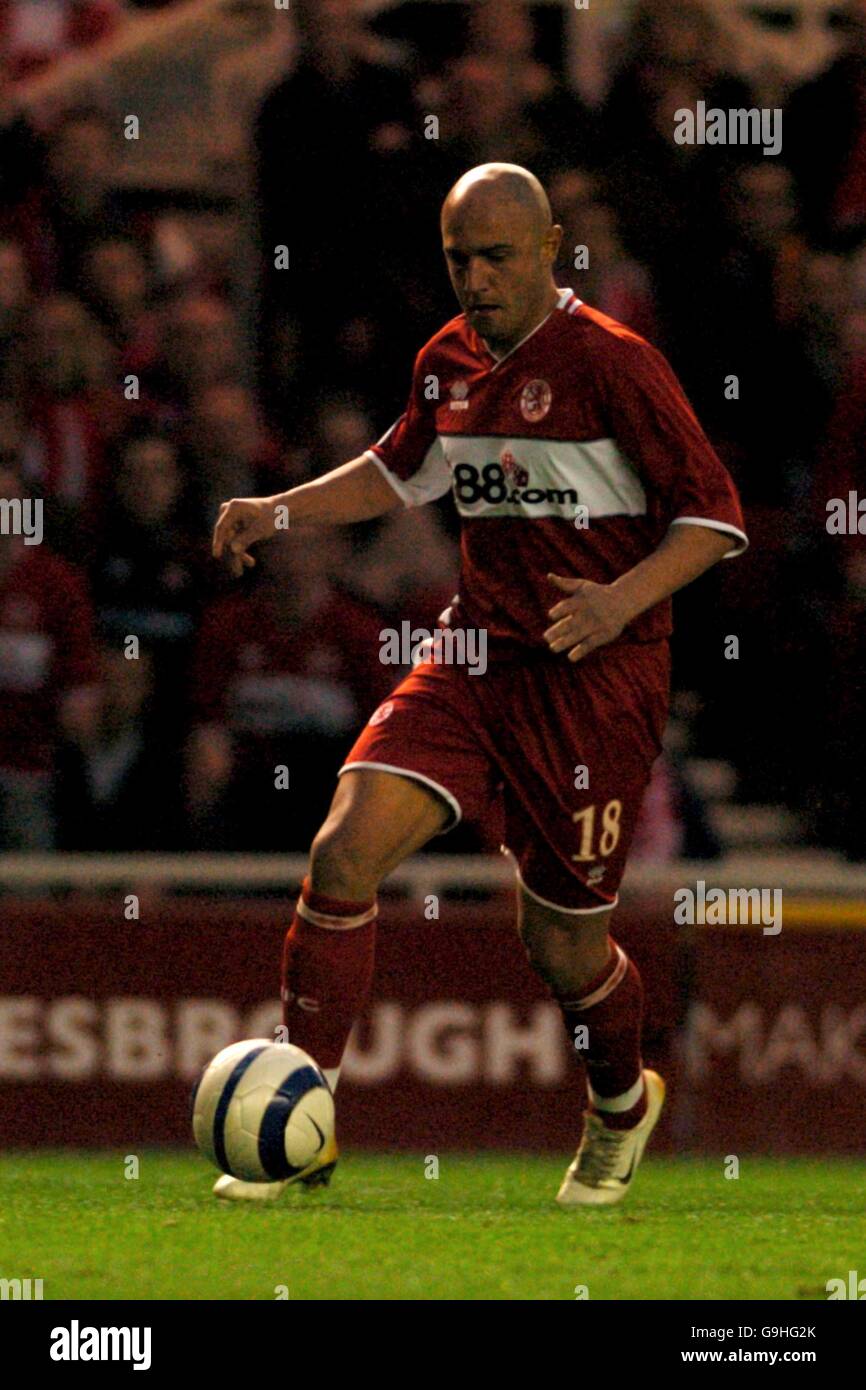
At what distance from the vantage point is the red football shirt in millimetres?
5887

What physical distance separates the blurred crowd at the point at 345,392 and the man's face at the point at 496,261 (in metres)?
2.60

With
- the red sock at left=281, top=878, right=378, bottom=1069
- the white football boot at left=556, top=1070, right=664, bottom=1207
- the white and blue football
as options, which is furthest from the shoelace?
the white and blue football

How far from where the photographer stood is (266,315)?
9.45m

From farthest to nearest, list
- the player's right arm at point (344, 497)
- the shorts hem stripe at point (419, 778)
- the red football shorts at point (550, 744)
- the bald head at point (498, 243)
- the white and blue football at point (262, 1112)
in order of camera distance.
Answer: the player's right arm at point (344, 497) < the red football shorts at point (550, 744) < the shorts hem stripe at point (419, 778) < the bald head at point (498, 243) < the white and blue football at point (262, 1112)

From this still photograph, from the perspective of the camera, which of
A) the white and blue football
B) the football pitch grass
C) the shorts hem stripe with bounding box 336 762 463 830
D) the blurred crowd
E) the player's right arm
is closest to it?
the football pitch grass

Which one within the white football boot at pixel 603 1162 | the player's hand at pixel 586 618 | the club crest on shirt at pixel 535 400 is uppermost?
the club crest on shirt at pixel 535 400

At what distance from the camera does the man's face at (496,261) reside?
228 inches

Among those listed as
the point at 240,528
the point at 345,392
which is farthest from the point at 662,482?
the point at 345,392

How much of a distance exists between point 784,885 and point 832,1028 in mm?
472

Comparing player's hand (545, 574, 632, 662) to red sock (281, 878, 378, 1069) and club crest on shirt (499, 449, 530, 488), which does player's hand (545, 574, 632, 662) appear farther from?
red sock (281, 878, 378, 1069)

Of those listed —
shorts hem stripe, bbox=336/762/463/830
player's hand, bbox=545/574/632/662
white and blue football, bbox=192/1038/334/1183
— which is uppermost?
player's hand, bbox=545/574/632/662

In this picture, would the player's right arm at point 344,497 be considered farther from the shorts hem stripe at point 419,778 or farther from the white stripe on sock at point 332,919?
the white stripe on sock at point 332,919

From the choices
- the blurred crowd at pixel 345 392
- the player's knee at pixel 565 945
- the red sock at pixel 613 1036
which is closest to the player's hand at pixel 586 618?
the player's knee at pixel 565 945
